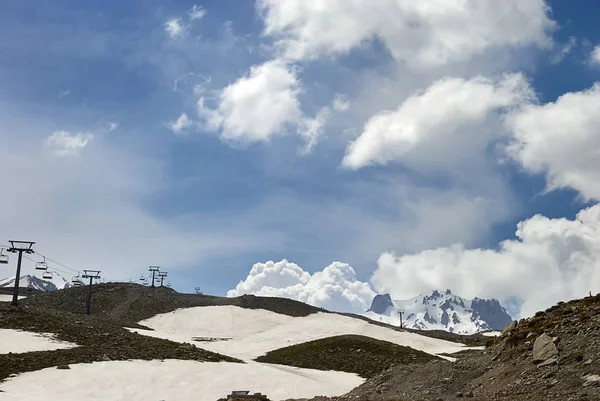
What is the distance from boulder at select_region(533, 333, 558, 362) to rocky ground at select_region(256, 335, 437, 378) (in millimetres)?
29269

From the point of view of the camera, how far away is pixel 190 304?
411 ft

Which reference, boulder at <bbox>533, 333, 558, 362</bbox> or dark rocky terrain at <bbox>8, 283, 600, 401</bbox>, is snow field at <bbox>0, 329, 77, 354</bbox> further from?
boulder at <bbox>533, 333, 558, 362</bbox>

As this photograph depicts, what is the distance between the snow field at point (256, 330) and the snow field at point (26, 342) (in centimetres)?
2399

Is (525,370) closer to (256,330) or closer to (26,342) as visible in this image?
(26,342)

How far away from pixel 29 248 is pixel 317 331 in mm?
46855

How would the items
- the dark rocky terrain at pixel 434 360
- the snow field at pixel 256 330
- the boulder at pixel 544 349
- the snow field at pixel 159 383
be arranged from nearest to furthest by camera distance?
1. the dark rocky terrain at pixel 434 360
2. the boulder at pixel 544 349
3. the snow field at pixel 159 383
4. the snow field at pixel 256 330

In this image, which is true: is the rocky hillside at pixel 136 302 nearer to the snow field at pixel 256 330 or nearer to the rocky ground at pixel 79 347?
the snow field at pixel 256 330

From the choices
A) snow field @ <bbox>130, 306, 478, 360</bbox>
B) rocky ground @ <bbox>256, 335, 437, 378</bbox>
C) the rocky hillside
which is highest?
the rocky hillside

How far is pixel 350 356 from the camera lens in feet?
207

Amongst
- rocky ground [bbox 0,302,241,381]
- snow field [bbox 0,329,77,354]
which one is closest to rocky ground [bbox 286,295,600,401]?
rocky ground [bbox 0,302,241,381]

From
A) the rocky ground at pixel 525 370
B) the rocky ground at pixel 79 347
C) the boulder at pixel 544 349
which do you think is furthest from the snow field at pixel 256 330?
the boulder at pixel 544 349

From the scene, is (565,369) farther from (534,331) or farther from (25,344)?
(25,344)

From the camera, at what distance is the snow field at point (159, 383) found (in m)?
34.2

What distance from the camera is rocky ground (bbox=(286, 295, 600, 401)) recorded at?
23553 mm
